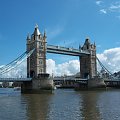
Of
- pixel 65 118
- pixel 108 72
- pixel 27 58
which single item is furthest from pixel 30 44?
pixel 65 118

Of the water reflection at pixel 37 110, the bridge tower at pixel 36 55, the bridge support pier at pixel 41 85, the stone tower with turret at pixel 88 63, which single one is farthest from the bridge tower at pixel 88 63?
the water reflection at pixel 37 110

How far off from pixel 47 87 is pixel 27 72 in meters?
15.3

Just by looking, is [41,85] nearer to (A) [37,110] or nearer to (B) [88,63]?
(B) [88,63]

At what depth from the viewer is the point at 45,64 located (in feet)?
307

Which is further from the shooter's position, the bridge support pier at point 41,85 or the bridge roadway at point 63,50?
the bridge roadway at point 63,50

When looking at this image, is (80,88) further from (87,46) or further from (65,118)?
(65,118)

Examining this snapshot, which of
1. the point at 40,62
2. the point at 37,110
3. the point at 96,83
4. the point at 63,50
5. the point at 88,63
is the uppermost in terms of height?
the point at 63,50

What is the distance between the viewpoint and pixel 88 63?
118m

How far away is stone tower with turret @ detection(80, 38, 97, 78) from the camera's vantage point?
4646 inches

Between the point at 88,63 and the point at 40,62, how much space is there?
101 ft

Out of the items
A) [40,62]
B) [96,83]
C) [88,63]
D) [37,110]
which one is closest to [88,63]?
[88,63]

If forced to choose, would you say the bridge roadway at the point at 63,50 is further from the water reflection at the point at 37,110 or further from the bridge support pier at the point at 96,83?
the water reflection at the point at 37,110

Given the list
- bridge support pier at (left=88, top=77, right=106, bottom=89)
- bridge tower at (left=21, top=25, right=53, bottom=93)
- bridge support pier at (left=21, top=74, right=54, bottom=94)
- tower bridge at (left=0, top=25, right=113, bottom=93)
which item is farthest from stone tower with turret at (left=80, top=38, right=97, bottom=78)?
bridge support pier at (left=21, top=74, right=54, bottom=94)

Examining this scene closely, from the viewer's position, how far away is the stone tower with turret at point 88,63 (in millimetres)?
118000
